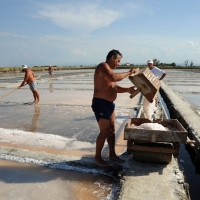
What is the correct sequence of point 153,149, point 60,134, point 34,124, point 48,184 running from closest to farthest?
point 48,184
point 153,149
point 60,134
point 34,124

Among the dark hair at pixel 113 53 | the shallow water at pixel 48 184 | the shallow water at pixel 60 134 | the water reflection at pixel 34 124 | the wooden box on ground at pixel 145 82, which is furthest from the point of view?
the water reflection at pixel 34 124

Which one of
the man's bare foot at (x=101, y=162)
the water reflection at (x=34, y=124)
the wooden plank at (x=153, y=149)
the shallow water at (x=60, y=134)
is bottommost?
the water reflection at (x=34, y=124)

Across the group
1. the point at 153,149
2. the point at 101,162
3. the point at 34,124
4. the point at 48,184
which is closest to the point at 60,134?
the point at 34,124

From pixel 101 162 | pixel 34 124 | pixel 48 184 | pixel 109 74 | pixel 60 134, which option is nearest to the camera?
pixel 48 184

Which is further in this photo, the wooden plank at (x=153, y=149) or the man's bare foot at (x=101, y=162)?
the man's bare foot at (x=101, y=162)

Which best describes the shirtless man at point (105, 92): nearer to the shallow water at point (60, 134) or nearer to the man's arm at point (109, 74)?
the man's arm at point (109, 74)

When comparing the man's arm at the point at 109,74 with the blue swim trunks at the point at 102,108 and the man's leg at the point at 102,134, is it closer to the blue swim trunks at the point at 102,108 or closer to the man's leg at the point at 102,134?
the blue swim trunks at the point at 102,108

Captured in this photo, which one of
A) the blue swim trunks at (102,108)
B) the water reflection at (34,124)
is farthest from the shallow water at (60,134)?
the blue swim trunks at (102,108)

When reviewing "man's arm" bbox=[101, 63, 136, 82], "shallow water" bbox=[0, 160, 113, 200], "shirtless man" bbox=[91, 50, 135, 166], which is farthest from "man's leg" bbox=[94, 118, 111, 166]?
"man's arm" bbox=[101, 63, 136, 82]

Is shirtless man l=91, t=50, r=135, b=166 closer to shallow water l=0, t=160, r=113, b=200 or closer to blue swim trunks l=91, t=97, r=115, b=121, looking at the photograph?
blue swim trunks l=91, t=97, r=115, b=121

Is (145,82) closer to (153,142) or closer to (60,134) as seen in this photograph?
(153,142)

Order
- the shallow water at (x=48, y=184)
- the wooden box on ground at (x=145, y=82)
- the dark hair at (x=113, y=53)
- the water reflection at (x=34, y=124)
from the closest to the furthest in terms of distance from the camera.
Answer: the shallow water at (x=48, y=184) < the dark hair at (x=113, y=53) < the wooden box on ground at (x=145, y=82) < the water reflection at (x=34, y=124)

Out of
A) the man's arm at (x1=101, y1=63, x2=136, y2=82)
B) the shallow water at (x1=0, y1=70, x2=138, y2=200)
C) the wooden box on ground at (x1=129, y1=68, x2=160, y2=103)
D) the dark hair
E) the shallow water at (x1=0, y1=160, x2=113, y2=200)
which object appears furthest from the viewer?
the wooden box on ground at (x1=129, y1=68, x2=160, y2=103)

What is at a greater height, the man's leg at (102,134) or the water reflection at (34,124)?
the man's leg at (102,134)
